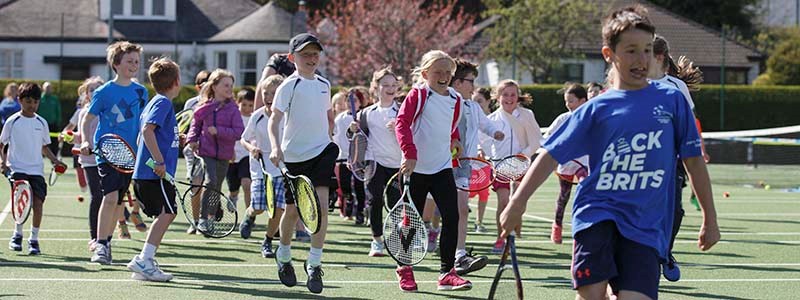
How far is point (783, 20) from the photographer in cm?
7788

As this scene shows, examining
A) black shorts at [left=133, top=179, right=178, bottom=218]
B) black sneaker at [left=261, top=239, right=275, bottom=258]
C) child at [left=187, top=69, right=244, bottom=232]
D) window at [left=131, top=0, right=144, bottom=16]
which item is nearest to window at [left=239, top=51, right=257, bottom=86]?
window at [left=131, top=0, right=144, bottom=16]

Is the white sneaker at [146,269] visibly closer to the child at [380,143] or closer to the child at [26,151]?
the child at [380,143]

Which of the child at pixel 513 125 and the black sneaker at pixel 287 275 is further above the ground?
the child at pixel 513 125

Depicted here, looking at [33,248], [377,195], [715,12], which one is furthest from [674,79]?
[715,12]

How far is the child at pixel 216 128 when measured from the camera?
1385 centimetres

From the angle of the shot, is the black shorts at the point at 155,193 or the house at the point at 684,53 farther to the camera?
the house at the point at 684,53

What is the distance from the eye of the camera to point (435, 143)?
9820mm

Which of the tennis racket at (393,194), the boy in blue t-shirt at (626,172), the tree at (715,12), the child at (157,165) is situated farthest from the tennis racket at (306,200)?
the tree at (715,12)

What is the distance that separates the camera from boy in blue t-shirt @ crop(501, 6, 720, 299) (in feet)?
19.5

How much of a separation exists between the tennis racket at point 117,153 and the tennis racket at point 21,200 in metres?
1.63

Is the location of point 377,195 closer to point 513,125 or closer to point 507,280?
point 513,125

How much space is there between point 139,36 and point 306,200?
46662mm

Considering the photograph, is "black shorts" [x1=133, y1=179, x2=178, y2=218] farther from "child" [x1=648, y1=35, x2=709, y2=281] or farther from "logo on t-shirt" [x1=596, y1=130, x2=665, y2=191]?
"logo on t-shirt" [x1=596, y1=130, x2=665, y2=191]

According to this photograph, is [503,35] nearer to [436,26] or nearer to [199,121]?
[436,26]
